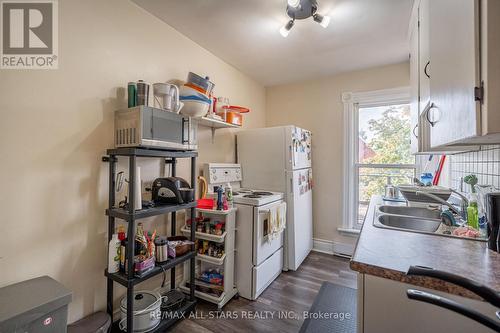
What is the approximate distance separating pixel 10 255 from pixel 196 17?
6.62 feet

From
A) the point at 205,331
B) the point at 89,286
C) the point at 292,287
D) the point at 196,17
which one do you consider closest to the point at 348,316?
the point at 292,287

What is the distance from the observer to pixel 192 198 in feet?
5.87


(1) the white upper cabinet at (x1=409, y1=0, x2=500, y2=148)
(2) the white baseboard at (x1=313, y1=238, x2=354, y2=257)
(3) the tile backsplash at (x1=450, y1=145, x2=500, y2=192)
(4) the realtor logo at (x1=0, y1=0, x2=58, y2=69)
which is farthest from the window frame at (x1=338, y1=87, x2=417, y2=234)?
(4) the realtor logo at (x1=0, y1=0, x2=58, y2=69)

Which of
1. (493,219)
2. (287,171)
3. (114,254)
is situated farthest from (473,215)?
(114,254)

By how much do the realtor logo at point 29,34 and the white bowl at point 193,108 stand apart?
827 millimetres

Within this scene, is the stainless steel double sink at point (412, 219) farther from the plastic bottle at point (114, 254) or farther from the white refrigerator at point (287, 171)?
the plastic bottle at point (114, 254)

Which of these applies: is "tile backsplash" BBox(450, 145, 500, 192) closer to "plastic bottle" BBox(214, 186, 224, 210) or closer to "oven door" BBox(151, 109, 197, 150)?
"plastic bottle" BBox(214, 186, 224, 210)

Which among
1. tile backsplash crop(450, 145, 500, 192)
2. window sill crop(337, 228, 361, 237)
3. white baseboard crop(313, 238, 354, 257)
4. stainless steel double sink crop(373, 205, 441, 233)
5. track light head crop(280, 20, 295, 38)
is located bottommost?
white baseboard crop(313, 238, 354, 257)

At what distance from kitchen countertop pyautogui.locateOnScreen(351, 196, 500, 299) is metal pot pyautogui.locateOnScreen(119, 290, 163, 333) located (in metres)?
1.40

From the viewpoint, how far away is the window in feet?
9.25

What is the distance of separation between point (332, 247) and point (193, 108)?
253 cm

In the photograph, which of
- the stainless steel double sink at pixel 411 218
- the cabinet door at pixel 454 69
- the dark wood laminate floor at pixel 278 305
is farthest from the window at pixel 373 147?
the cabinet door at pixel 454 69

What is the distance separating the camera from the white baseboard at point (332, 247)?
2998mm

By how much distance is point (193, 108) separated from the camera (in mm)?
1903
